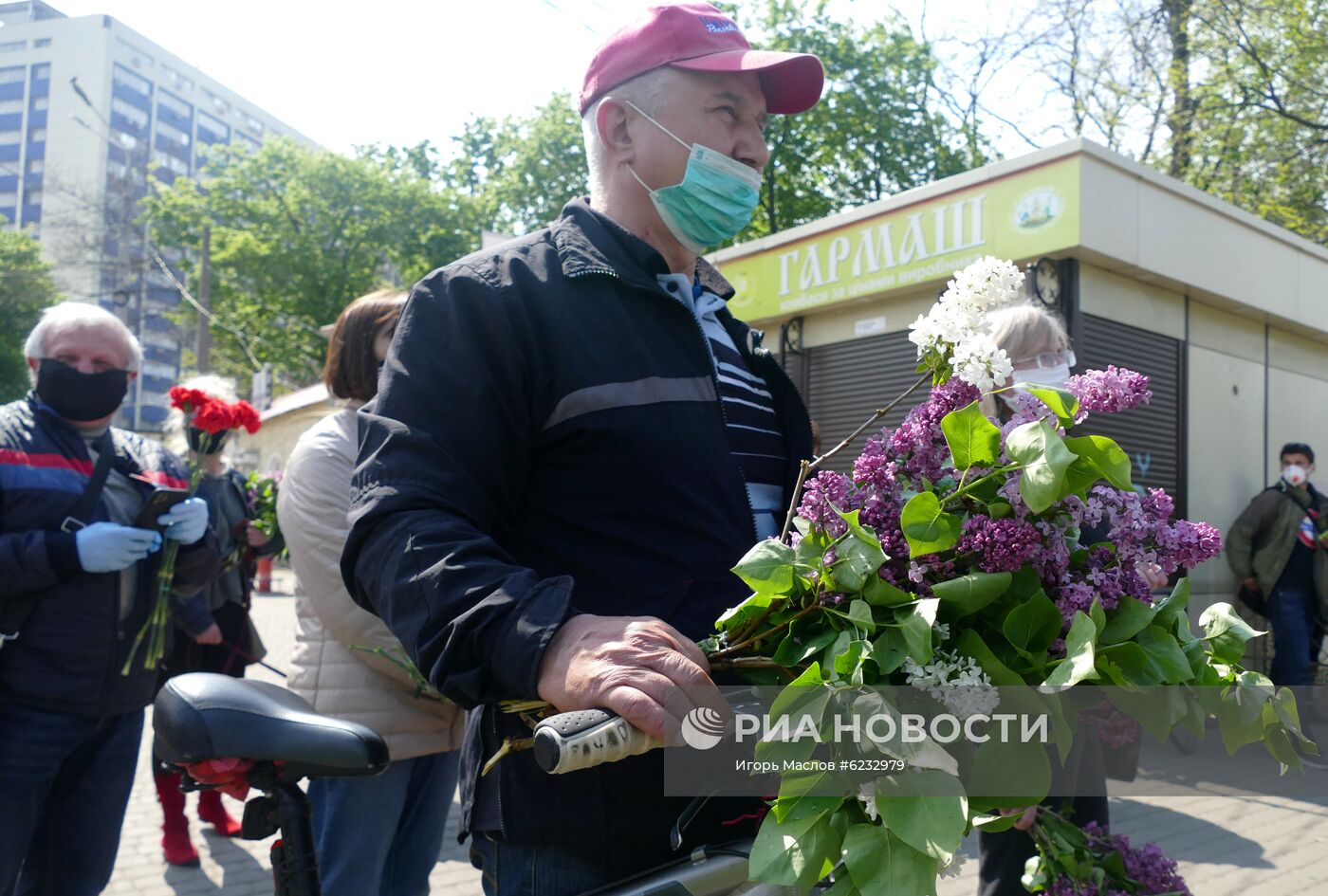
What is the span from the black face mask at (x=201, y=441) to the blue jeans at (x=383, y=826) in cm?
213

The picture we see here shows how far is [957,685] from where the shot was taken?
112 centimetres

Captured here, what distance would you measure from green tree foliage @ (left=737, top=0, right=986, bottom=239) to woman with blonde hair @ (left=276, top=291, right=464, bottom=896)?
2167 cm

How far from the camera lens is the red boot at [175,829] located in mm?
5098

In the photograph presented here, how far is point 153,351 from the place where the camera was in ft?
295

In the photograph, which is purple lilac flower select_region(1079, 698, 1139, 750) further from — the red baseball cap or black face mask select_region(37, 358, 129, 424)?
black face mask select_region(37, 358, 129, 424)

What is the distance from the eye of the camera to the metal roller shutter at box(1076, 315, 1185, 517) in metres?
7.86

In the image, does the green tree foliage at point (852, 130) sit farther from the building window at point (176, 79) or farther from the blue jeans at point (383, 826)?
the building window at point (176, 79)

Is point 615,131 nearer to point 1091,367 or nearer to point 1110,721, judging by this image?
point 1110,721

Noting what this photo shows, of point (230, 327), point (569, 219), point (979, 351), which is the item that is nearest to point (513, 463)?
point (569, 219)

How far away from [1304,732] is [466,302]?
1.28 metres

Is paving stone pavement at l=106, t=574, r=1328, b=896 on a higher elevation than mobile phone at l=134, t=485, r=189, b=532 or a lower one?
lower

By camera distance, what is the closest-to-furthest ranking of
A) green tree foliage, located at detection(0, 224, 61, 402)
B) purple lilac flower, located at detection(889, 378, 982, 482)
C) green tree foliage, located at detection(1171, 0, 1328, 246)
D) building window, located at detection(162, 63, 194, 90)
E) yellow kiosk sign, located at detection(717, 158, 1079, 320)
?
purple lilac flower, located at detection(889, 378, 982, 482)
yellow kiosk sign, located at detection(717, 158, 1079, 320)
green tree foliage, located at detection(1171, 0, 1328, 246)
green tree foliage, located at detection(0, 224, 61, 402)
building window, located at detection(162, 63, 194, 90)

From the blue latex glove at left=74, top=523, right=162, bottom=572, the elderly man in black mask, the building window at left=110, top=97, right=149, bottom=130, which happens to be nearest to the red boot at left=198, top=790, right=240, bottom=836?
the elderly man in black mask

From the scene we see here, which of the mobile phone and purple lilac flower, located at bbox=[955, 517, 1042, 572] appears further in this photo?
the mobile phone
